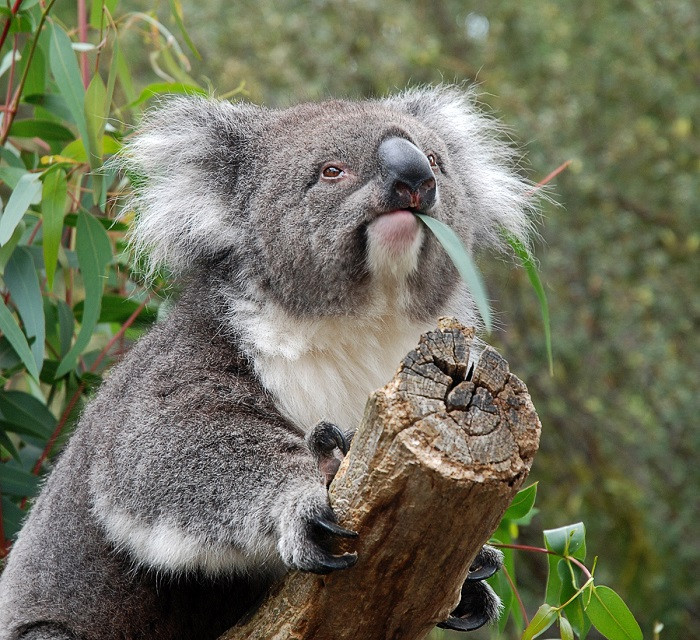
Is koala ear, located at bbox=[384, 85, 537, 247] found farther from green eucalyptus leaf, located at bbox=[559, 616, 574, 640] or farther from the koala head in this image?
green eucalyptus leaf, located at bbox=[559, 616, 574, 640]

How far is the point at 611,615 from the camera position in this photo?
2729 mm

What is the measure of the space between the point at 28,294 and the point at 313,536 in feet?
5.56

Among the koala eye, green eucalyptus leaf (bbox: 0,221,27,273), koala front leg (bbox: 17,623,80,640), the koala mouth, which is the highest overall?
the koala eye

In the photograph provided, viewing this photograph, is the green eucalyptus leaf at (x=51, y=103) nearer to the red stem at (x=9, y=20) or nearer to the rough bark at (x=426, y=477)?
the red stem at (x=9, y=20)

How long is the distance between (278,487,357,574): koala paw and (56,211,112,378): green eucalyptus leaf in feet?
4.52

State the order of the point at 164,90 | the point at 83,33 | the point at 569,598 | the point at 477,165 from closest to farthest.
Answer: the point at 569,598
the point at 477,165
the point at 83,33
the point at 164,90

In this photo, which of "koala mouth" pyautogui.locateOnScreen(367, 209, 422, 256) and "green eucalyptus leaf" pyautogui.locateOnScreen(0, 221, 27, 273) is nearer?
"koala mouth" pyautogui.locateOnScreen(367, 209, 422, 256)

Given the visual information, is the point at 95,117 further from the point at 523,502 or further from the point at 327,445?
the point at 523,502

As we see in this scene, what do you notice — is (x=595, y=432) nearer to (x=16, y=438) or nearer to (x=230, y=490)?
Result: (x=16, y=438)

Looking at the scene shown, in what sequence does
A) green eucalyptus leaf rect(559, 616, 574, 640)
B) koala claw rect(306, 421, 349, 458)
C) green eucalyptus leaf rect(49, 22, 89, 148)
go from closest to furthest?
koala claw rect(306, 421, 349, 458) → green eucalyptus leaf rect(559, 616, 574, 640) → green eucalyptus leaf rect(49, 22, 89, 148)

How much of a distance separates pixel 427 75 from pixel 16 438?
4359 mm

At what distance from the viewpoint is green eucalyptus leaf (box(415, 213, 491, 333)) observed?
190 cm

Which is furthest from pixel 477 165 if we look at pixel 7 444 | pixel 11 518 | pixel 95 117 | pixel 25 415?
pixel 11 518

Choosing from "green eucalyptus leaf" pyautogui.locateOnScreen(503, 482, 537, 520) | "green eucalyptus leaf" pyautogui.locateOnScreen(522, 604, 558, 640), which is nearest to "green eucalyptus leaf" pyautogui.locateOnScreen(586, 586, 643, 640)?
"green eucalyptus leaf" pyautogui.locateOnScreen(522, 604, 558, 640)
